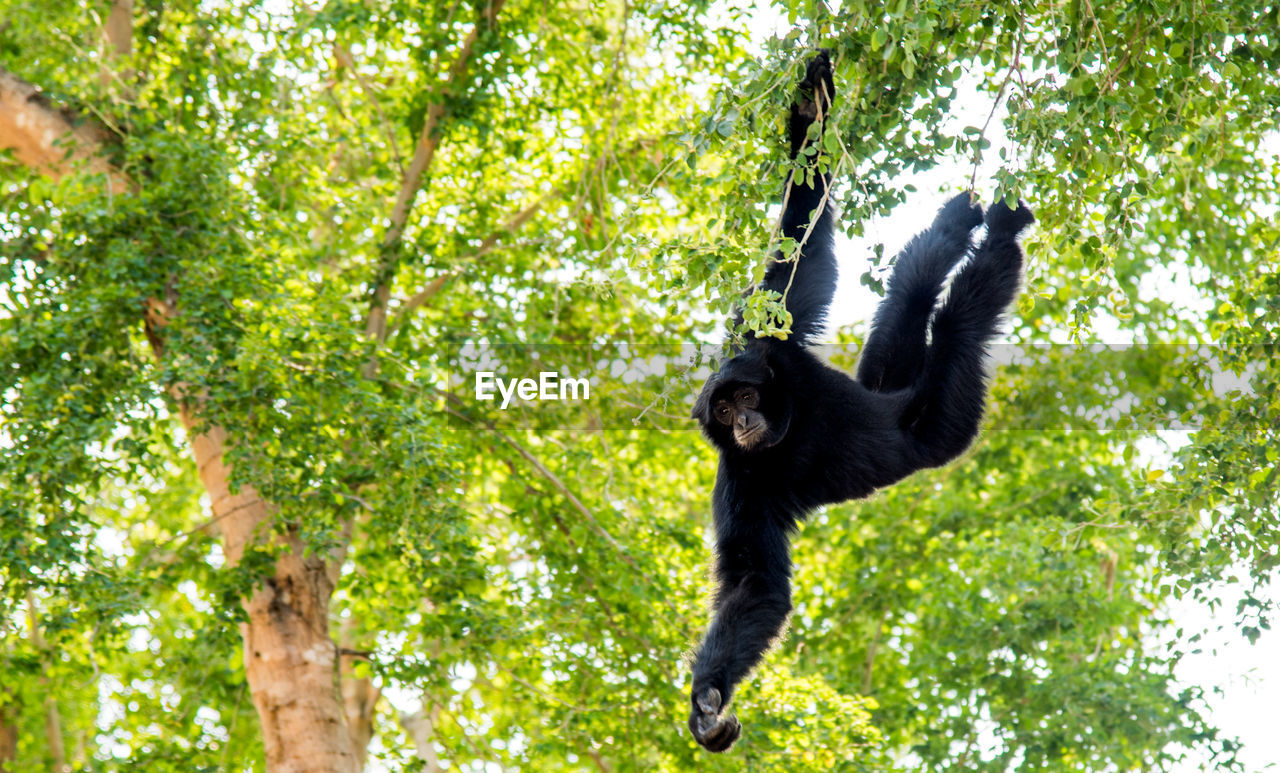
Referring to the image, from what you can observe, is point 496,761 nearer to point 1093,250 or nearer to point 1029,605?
point 1029,605

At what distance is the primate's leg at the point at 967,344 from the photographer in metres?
4.73

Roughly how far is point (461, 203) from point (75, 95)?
283cm

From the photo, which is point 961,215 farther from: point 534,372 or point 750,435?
point 534,372

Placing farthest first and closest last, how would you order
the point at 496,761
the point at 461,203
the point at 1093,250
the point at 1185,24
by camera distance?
the point at 461,203
the point at 496,761
the point at 1093,250
the point at 1185,24

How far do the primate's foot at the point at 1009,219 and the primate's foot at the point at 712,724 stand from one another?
2.05 meters

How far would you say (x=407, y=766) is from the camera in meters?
8.02

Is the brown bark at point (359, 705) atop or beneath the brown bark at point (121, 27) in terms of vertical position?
beneath

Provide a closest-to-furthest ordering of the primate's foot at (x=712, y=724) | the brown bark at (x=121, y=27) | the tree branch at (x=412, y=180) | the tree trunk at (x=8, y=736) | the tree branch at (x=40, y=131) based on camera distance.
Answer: the primate's foot at (x=712, y=724)
the tree branch at (x=40, y=131)
the tree branch at (x=412, y=180)
the brown bark at (x=121, y=27)
the tree trunk at (x=8, y=736)

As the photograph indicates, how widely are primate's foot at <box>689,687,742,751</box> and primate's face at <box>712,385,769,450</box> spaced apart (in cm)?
93

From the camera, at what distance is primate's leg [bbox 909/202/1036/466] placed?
186 inches

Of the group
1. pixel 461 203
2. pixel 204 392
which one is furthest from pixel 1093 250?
pixel 461 203

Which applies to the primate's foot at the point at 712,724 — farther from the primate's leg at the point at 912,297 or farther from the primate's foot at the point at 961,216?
the primate's foot at the point at 961,216

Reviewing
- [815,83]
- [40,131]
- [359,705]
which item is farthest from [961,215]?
[359,705]

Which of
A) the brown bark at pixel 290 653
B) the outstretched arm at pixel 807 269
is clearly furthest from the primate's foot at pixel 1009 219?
the brown bark at pixel 290 653
